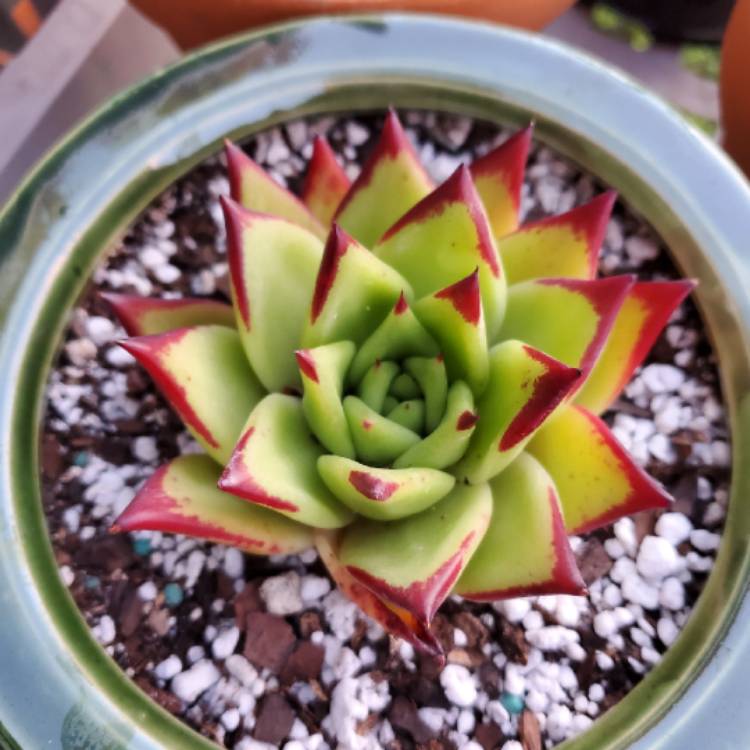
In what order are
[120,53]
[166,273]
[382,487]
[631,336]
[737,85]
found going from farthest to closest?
[120,53]
[737,85]
[166,273]
[631,336]
[382,487]

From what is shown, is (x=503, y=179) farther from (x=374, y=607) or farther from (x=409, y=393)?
(x=374, y=607)

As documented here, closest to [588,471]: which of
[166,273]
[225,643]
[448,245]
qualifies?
[448,245]

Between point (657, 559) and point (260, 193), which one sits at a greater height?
point (260, 193)

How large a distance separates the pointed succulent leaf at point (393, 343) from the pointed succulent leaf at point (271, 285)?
55 millimetres

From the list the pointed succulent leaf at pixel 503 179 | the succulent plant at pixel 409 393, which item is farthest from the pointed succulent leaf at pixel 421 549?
the pointed succulent leaf at pixel 503 179

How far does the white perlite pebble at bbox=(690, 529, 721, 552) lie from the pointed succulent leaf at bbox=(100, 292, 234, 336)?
0.37 meters

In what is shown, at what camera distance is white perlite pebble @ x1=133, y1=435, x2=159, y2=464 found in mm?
656

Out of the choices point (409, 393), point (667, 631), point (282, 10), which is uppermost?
point (282, 10)

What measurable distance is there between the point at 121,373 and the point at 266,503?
9.6 inches

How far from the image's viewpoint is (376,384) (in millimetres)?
563

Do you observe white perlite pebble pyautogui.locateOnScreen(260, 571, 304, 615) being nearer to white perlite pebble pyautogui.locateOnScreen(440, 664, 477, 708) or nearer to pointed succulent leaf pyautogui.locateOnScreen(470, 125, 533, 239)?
white perlite pebble pyautogui.locateOnScreen(440, 664, 477, 708)

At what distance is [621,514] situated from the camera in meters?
0.54

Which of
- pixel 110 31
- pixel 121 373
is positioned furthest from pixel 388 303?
pixel 110 31

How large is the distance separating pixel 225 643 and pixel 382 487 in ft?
0.64
